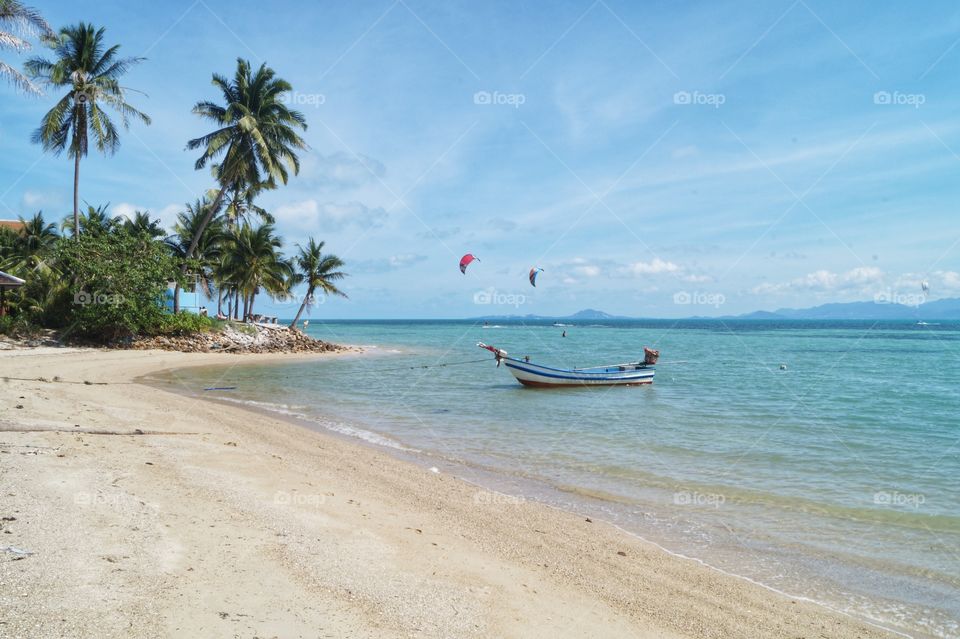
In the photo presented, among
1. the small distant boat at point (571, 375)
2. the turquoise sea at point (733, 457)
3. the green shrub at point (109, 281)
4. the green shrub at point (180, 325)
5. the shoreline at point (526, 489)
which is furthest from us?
the green shrub at point (180, 325)

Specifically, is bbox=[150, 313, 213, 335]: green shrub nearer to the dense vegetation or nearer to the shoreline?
the dense vegetation

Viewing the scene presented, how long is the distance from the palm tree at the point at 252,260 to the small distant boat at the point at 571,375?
23000 mm

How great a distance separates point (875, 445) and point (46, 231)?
150ft

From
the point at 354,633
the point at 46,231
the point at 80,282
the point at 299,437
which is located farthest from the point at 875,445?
the point at 46,231

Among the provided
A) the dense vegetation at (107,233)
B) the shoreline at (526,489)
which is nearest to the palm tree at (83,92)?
the dense vegetation at (107,233)

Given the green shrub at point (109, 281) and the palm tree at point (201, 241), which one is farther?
the palm tree at point (201, 241)

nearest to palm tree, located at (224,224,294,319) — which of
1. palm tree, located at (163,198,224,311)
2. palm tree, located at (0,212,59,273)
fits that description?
palm tree, located at (163,198,224,311)

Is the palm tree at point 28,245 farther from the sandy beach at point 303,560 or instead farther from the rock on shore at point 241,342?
the sandy beach at point 303,560

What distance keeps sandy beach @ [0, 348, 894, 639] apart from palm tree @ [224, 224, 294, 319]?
1339 inches

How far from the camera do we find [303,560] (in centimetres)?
502

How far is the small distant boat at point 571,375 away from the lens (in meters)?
25.6

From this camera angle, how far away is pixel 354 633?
3.89 metres

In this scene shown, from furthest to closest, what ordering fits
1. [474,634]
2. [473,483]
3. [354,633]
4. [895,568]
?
1. [473,483]
2. [895,568]
3. [474,634]
4. [354,633]

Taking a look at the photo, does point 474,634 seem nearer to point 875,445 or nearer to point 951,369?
point 875,445
